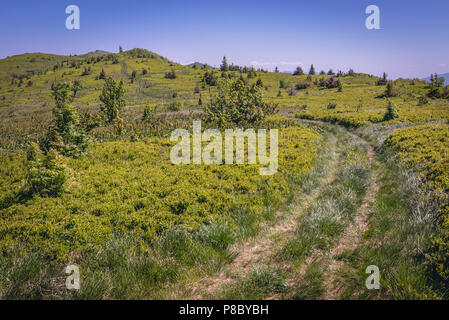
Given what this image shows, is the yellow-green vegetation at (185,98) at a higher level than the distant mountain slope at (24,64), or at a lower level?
lower

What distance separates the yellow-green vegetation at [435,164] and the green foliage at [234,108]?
10092 millimetres

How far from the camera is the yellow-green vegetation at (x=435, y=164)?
4.25 meters

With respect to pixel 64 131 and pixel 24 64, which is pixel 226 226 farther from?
pixel 24 64

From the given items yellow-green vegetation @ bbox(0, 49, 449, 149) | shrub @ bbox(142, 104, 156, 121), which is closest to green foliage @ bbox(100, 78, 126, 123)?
yellow-green vegetation @ bbox(0, 49, 449, 149)

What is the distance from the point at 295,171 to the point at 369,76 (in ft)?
286

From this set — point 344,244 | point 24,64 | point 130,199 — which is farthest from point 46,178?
point 24,64

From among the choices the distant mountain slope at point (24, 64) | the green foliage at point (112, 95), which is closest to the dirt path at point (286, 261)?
the green foliage at point (112, 95)

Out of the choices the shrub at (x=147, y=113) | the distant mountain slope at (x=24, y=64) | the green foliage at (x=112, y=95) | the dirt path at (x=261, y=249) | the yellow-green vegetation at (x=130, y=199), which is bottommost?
the dirt path at (x=261, y=249)

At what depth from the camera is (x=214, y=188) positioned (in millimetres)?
8266

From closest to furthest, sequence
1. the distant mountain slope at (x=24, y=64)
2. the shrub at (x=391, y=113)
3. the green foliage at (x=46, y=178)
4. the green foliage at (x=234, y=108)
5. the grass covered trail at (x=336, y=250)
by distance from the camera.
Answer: the grass covered trail at (x=336, y=250), the green foliage at (x=46, y=178), the green foliage at (x=234, y=108), the shrub at (x=391, y=113), the distant mountain slope at (x=24, y=64)

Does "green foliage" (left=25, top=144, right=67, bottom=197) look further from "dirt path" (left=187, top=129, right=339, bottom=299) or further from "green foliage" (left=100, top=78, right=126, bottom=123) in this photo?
"green foliage" (left=100, top=78, right=126, bottom=123)

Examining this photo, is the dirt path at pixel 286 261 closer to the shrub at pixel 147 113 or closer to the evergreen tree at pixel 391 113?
the shrub at pixel 147 113
